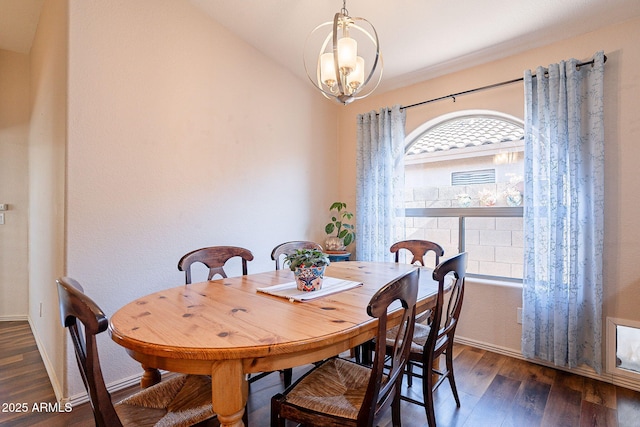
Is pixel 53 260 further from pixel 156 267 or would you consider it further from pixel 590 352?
pixel 590 352

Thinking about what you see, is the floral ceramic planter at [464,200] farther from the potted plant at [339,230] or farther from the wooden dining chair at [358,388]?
the wooden dining chair at [358,388]

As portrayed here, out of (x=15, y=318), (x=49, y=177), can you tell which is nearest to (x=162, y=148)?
(x=49, y=177)

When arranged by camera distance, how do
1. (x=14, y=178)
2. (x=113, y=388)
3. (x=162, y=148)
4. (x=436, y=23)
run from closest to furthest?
1. (x=113, y=388)
2. (x=162, y=148)
3. (x=436, y=23)
4. (x=14, y=178)

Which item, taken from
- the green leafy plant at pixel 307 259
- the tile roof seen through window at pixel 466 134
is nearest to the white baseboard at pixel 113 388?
the green leafy plant at pixel 307 259

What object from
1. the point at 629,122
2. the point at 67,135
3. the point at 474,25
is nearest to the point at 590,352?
the point at 629,122

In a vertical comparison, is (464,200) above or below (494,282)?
above

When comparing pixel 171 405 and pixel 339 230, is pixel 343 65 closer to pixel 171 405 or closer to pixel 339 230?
pixel 171 405

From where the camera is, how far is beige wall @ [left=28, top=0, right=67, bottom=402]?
75.9 inches

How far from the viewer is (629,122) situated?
212 cm

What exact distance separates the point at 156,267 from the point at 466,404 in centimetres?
227

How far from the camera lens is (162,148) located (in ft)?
7.46

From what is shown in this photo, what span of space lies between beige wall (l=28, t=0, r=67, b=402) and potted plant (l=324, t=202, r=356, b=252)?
7.67 ft

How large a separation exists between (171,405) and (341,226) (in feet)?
8.84

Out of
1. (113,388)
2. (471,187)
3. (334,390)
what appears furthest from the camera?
(471,187)
